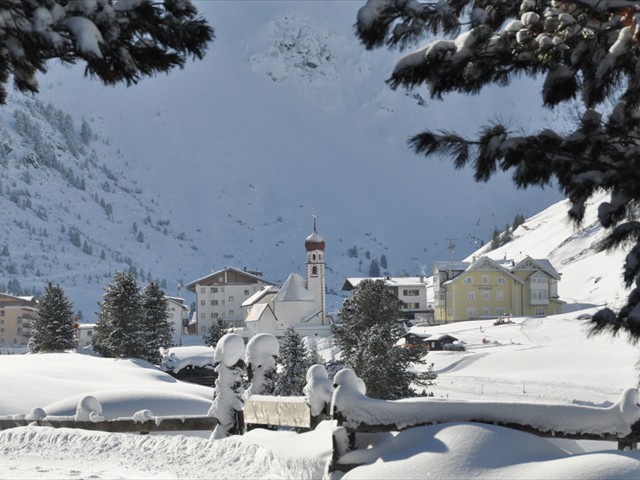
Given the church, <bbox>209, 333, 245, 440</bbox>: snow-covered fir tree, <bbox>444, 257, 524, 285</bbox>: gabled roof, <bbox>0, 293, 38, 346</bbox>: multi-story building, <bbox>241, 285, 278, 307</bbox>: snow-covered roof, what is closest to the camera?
<bbox>209, 333, 245, 440</bbox>: snow-covered fir tree

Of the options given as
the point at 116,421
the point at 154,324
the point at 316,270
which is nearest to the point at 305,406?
the point at 116,421

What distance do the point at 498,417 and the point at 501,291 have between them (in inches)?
4513

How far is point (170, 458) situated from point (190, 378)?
169 ft

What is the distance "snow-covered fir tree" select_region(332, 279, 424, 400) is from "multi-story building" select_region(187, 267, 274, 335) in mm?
107968

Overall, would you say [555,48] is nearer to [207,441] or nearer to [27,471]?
[207,441]

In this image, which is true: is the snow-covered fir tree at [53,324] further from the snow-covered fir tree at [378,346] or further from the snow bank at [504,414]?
the snow bank at [504,414]

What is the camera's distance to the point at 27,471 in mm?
14297

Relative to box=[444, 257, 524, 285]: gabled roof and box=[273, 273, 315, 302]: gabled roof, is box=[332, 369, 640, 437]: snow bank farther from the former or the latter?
box=[444, 257, 524, 285]: gabled roof

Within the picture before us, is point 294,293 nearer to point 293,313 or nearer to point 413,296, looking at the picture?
point 293,313

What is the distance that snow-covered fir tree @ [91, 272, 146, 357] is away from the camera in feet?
212

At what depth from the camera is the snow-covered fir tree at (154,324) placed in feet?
218

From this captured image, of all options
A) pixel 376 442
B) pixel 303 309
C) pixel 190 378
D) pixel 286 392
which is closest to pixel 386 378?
pixel 286 392

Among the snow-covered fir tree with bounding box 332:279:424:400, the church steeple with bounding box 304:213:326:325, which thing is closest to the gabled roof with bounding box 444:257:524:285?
the church steeple with bounding box 304:213:326:325

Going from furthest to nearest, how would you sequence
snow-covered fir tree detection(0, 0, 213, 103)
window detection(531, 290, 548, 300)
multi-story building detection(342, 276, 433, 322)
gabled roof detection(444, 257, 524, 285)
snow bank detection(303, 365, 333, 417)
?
multi-story building detection(342, 276, 433, 322) < window detection(531, 290, 548, 300) < gabled roof detection(444, 257, 524, 285) < snow bank detection(303, 365, 333, 417) < snow-covered fir tree detection(0, 0, 213, 103)
